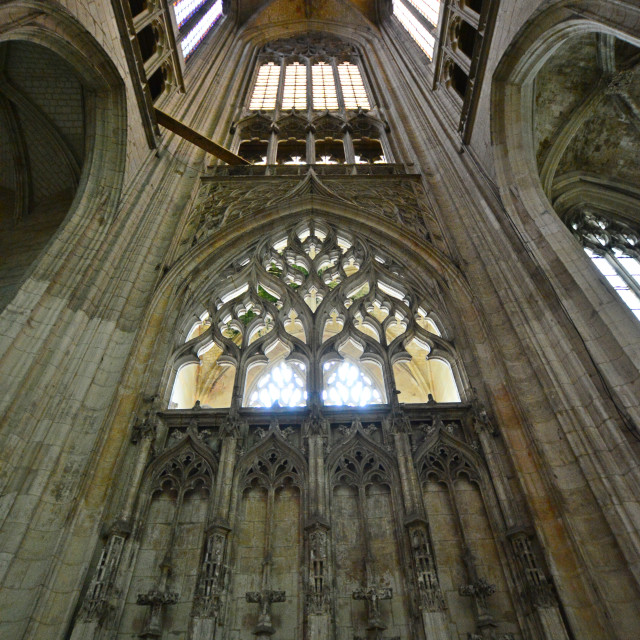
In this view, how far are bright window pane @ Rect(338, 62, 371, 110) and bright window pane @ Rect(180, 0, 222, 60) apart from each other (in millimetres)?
5329

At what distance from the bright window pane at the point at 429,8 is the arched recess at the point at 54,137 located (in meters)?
12.5

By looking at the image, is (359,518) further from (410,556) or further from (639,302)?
(639,302)

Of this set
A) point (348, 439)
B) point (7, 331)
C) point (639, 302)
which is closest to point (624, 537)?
point (348, 439)

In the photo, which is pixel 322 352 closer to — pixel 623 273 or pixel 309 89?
pixel 623 273

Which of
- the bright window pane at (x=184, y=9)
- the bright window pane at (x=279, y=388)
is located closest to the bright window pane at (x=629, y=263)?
the bright window pane at (x=279, y=388)

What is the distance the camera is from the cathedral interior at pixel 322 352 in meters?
4.50

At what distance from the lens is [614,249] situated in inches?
364

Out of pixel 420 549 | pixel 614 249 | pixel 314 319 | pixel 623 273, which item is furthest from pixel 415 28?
pixel 420 549

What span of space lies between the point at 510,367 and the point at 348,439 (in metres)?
2.26

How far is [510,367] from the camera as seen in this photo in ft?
20.0

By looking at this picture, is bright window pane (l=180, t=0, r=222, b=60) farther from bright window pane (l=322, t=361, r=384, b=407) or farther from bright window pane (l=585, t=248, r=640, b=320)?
bright window pane (l=585, t=248, r=640, b=320)

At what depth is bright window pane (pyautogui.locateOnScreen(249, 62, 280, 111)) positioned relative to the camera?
1628cm

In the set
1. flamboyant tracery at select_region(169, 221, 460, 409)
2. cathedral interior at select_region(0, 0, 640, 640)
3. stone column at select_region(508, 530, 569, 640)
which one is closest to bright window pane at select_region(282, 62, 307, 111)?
cathedral interior at select_region(0, 0, 640, 640)

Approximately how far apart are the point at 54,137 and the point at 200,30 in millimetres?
11434
